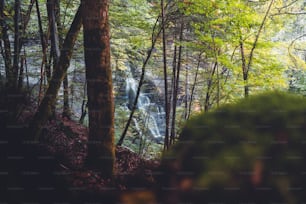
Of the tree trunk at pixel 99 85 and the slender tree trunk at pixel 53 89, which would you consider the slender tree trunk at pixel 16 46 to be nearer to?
the slender tree trunk at pixel 53 89

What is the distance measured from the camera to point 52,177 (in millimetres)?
2488

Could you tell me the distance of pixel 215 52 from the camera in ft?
18.1

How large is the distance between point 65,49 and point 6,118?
1.16 metres

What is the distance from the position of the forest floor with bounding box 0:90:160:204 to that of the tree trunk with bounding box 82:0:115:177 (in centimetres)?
17

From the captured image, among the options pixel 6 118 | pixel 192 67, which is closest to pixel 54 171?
pixel 6 118

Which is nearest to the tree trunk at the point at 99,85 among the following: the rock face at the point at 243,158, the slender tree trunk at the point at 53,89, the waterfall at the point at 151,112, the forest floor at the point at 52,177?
the forest floor at the point at 52,177

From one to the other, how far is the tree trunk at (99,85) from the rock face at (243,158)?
1.44m

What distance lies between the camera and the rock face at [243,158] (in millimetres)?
1035

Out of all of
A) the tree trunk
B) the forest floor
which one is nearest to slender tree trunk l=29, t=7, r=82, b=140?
the forest floor

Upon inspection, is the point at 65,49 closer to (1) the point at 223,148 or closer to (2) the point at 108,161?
(2) the point at 108,161

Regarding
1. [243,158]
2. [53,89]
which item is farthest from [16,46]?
[243,158]

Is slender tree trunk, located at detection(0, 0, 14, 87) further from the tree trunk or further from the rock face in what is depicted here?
the rock face

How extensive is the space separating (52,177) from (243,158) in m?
1.92

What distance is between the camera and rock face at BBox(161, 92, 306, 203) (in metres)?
1.04
